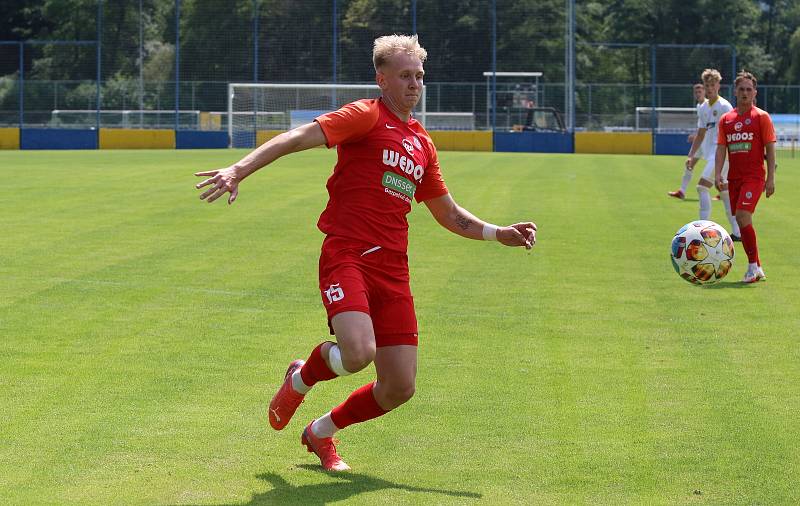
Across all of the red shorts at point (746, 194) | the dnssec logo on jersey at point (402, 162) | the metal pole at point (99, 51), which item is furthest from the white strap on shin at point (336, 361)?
the metal pole at point (99, 51)

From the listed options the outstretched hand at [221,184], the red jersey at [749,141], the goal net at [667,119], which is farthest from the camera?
the goal net at [667,119]

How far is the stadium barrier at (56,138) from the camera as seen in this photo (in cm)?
4772

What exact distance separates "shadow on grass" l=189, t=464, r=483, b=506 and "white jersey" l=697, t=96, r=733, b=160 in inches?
566

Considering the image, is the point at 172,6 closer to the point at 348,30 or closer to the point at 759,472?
the point at 348,30

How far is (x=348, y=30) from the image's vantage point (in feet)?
177

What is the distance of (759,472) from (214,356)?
3980mm

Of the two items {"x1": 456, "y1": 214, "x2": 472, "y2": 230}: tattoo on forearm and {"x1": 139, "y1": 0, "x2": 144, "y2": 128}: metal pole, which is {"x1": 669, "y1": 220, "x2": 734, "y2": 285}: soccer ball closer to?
{"x1": 456, "y1": 214, "x2": 472, "y2": 230}: tattoo on forearm

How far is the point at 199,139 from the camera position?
161ft

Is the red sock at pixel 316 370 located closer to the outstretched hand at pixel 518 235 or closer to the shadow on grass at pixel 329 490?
the shadow on grass at pixel 329 490

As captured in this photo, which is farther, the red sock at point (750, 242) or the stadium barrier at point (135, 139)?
the stadium barrier at point (135, 139)

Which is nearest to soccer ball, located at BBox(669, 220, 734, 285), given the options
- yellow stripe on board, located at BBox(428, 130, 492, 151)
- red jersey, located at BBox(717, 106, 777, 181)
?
red jersey, located at BBox(717, 106, 777, 181)

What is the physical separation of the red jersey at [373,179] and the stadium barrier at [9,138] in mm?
44344

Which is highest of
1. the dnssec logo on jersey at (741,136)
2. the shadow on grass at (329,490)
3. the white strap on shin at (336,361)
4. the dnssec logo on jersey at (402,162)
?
the dnssec logo on jersey at (741,136)

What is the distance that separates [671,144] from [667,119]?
11.2 ft
